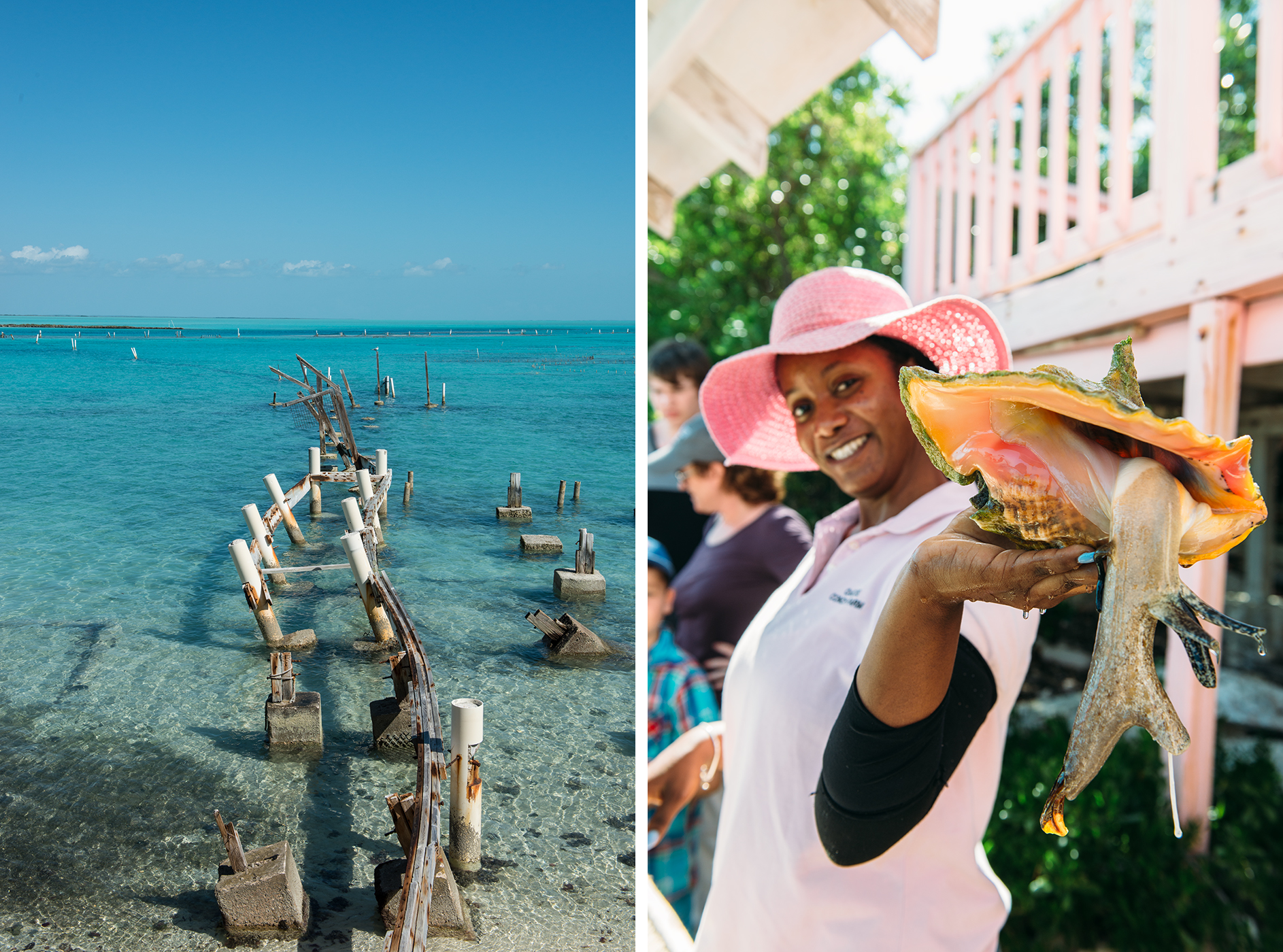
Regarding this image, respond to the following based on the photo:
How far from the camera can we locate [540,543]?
4910 millimetres

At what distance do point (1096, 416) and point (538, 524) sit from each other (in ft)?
14.5

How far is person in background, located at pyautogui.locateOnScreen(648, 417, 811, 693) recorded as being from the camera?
2225 mm

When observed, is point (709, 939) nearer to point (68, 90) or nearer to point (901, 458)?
point (901, 458)

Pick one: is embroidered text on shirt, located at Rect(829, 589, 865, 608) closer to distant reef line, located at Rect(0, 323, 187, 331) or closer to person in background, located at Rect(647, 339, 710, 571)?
person in background, located at Rect(647, 339, 710, 571)

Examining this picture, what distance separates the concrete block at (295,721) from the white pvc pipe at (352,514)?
97cm

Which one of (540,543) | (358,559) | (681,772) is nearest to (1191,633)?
(681,772)

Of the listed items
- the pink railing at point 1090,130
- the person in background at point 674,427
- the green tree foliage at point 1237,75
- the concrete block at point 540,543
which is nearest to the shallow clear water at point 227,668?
the person in background at point 674,427

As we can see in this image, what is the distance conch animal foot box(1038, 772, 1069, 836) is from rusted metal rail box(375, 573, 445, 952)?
4.54 feet

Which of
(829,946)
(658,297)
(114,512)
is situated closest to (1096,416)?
(829,946)

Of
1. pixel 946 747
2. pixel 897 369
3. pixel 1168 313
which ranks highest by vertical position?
pixel 1168 313

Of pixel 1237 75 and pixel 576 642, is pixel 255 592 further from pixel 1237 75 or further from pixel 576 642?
pixel 1237 75

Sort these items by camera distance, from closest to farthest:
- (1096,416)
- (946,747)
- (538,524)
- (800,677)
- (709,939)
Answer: (1096,416) < (946,747) < (800,677) < (709,939) < (538,524)

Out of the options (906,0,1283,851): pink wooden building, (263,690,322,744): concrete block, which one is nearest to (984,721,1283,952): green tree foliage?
(906,0,1283,851): pink wooden building

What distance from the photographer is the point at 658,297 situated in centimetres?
610
